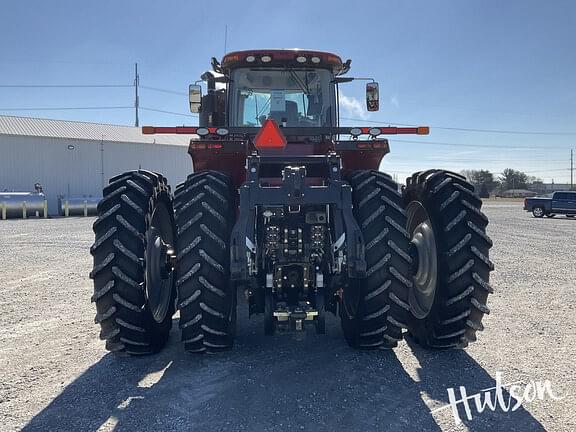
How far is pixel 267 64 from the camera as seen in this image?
5.07 meters

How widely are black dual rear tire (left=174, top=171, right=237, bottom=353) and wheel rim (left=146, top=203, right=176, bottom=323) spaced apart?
0.56m

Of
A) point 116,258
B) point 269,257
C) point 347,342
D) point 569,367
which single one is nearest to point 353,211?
point 269,257

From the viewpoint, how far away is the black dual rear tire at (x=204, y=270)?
145 inches

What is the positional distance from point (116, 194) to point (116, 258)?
60cm

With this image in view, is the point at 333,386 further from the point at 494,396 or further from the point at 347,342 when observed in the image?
the point at 494,396

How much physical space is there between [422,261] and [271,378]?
6.48 feet

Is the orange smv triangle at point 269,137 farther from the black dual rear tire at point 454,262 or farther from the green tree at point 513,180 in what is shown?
the green tree at point 513,180

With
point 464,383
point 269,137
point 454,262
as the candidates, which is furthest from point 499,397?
point 269,137

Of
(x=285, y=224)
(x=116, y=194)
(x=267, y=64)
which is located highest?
(x=267, y=64)

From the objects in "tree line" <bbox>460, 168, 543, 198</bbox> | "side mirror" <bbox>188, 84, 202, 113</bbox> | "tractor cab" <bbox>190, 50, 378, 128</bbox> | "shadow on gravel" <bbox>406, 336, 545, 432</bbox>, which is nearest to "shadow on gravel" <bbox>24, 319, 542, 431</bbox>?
"shadow on gravel" <bbox>406, 336, 545, 432</bbox>

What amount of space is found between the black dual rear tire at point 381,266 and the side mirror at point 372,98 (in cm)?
229

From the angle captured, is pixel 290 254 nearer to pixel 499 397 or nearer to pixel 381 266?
pixel 381 266

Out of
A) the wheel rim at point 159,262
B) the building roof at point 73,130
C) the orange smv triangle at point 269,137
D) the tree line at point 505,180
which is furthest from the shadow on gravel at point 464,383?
the tree line at point 505,180

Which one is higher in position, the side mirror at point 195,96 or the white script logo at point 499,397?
the side mirror at point 195,96
